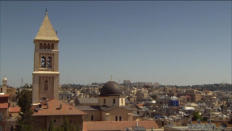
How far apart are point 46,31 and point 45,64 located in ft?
14.9

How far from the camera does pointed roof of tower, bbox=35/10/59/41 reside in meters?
42.8

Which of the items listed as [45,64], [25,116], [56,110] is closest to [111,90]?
[45,64]

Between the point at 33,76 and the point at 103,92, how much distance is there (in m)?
11.7

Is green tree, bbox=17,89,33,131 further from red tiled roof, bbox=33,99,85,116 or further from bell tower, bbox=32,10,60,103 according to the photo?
bell tower, bbox=32,10,60,103

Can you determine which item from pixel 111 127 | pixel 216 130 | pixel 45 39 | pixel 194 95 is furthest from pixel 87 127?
pixel 194 95

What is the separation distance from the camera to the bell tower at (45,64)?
42.0m

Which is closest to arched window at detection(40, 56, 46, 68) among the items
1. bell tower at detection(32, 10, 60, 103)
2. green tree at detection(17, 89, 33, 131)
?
bell tower at detection(32, 10, 60, 103)

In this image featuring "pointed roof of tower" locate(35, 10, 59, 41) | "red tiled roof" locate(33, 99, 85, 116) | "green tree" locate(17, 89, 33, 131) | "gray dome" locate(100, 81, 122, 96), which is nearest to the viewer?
"green tree" locate(17, 89, 33, 131)

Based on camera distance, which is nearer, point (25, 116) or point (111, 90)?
point (25, 116)

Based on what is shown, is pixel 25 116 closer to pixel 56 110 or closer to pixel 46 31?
pixel 56 110

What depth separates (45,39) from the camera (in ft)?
139

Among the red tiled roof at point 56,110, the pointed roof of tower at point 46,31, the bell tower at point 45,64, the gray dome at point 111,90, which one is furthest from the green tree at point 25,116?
the gray dome at point 111,90

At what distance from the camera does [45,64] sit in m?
43.0

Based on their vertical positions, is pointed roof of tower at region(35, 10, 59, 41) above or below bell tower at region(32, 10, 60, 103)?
above
